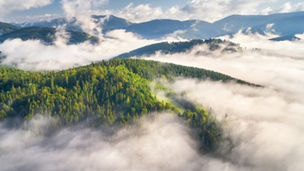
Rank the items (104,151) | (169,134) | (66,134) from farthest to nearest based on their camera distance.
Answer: (169,134)
(66,134)
(104,151)

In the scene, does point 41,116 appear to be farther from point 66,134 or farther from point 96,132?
point 96,132

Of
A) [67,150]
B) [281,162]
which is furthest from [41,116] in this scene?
[281,162]

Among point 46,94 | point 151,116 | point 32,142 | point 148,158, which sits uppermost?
point 46,94

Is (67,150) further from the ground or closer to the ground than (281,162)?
further from the ground

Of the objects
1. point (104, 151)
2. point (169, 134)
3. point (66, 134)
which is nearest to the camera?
point (104, 151)

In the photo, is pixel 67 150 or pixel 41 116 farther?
pixel 41 116

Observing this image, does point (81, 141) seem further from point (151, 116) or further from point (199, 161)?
point (199, 161)

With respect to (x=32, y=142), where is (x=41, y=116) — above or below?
above

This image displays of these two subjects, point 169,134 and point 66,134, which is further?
point 169,134

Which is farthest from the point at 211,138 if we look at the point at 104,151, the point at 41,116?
the point at 41,116
